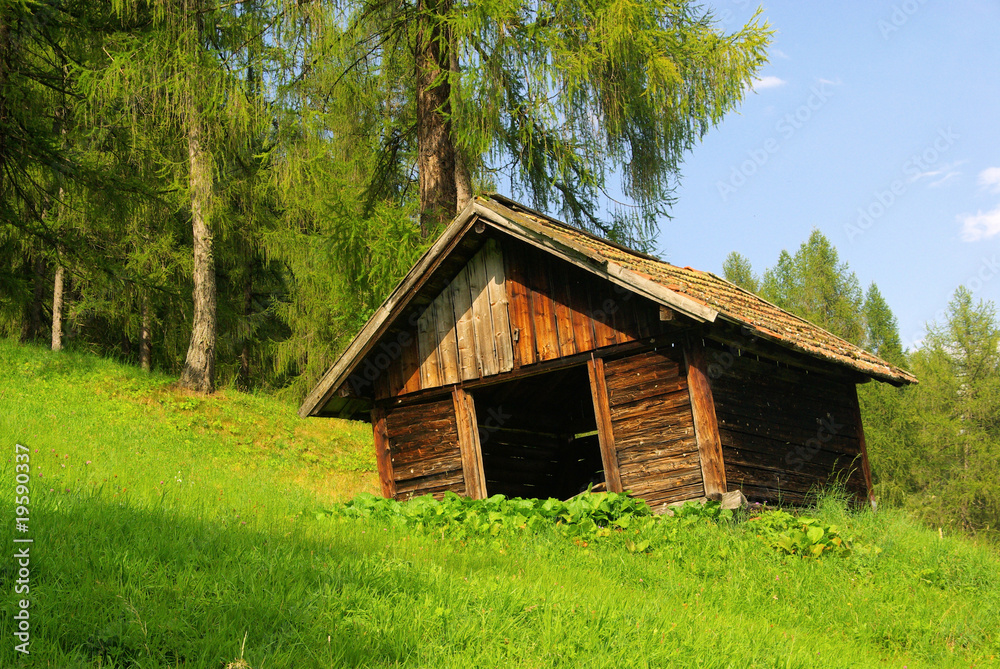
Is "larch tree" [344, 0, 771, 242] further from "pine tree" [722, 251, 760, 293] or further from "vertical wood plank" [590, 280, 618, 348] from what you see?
"pine tree" [722, 251, 760, 293]

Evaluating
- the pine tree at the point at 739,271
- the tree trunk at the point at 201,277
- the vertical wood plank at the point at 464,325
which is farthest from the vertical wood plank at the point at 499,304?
the pine tree at the point at 739,271

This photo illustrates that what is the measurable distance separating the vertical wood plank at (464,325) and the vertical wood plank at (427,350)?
1.44 feet

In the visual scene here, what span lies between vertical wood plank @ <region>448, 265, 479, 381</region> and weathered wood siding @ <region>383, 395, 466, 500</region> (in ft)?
2.27

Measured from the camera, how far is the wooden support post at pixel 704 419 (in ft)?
28.5

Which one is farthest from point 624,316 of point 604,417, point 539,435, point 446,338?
point 539,435

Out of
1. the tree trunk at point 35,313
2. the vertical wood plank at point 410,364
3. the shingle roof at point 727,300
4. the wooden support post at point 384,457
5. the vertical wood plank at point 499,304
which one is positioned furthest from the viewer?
the tree trunk at point 35,313

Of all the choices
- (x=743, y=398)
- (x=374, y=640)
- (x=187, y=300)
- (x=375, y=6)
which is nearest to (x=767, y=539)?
(x=743, y=398)

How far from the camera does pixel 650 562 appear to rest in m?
7.11

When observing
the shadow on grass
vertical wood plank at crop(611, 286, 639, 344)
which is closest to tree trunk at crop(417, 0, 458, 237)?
vertical wood plank at crop(611, 286, 639, 344)

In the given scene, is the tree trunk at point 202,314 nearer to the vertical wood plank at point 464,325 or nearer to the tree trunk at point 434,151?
the tree trunk at point 434,151

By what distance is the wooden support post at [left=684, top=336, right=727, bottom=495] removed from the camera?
867 centimetres

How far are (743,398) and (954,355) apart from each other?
34401mm

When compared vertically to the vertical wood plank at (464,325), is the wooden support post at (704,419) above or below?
below

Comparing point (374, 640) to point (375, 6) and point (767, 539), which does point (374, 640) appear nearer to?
point (767, 539)
